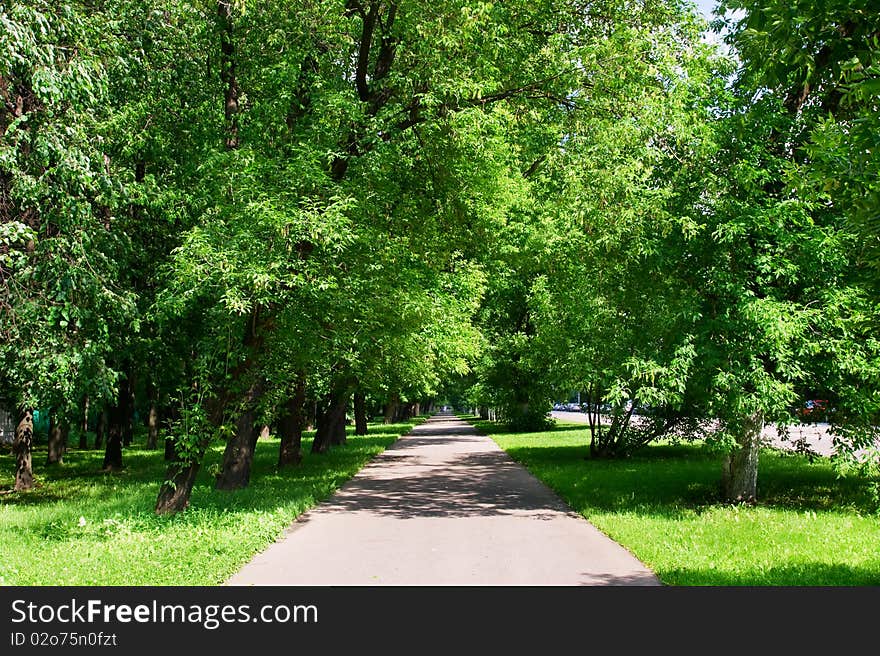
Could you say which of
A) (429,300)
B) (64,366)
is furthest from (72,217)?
(429,300)

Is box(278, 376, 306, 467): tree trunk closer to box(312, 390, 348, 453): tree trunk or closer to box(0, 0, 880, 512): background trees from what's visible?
box(312, 390, 348, 453): tree trunk

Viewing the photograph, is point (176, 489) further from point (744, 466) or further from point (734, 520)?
point (744, 466)

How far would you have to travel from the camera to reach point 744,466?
12.4 metres

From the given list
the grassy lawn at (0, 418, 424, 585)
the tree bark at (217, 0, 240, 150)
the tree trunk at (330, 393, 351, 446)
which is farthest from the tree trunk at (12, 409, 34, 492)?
the tree trunk at (330, 393, 351, 446)

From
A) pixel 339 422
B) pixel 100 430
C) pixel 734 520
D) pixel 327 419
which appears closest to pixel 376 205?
pixel 734 520

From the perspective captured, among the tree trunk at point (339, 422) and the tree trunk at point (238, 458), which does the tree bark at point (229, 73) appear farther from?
the tree trunk at point (339, 422)

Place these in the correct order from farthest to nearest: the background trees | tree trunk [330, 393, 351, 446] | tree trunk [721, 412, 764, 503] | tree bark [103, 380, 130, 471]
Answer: tree trunk [330, 393, 351, 446] < tree bark [103, 380, 130, 471] < tree trunk [721, 412, 764, 503] < the background trees

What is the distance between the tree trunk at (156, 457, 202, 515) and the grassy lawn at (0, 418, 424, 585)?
20cm

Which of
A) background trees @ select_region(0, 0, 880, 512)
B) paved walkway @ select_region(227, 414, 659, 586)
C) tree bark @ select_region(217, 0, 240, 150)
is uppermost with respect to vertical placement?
tree bark @ select_region(217, 0, 240, 150)

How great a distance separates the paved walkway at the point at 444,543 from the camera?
7379 mm

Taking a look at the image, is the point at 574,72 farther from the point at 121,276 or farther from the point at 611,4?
the point at 121,276

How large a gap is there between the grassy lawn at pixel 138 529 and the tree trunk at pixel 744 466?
7.18 m

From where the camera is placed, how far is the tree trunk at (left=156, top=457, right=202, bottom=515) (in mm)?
11125

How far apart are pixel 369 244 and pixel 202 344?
9.86 feet
